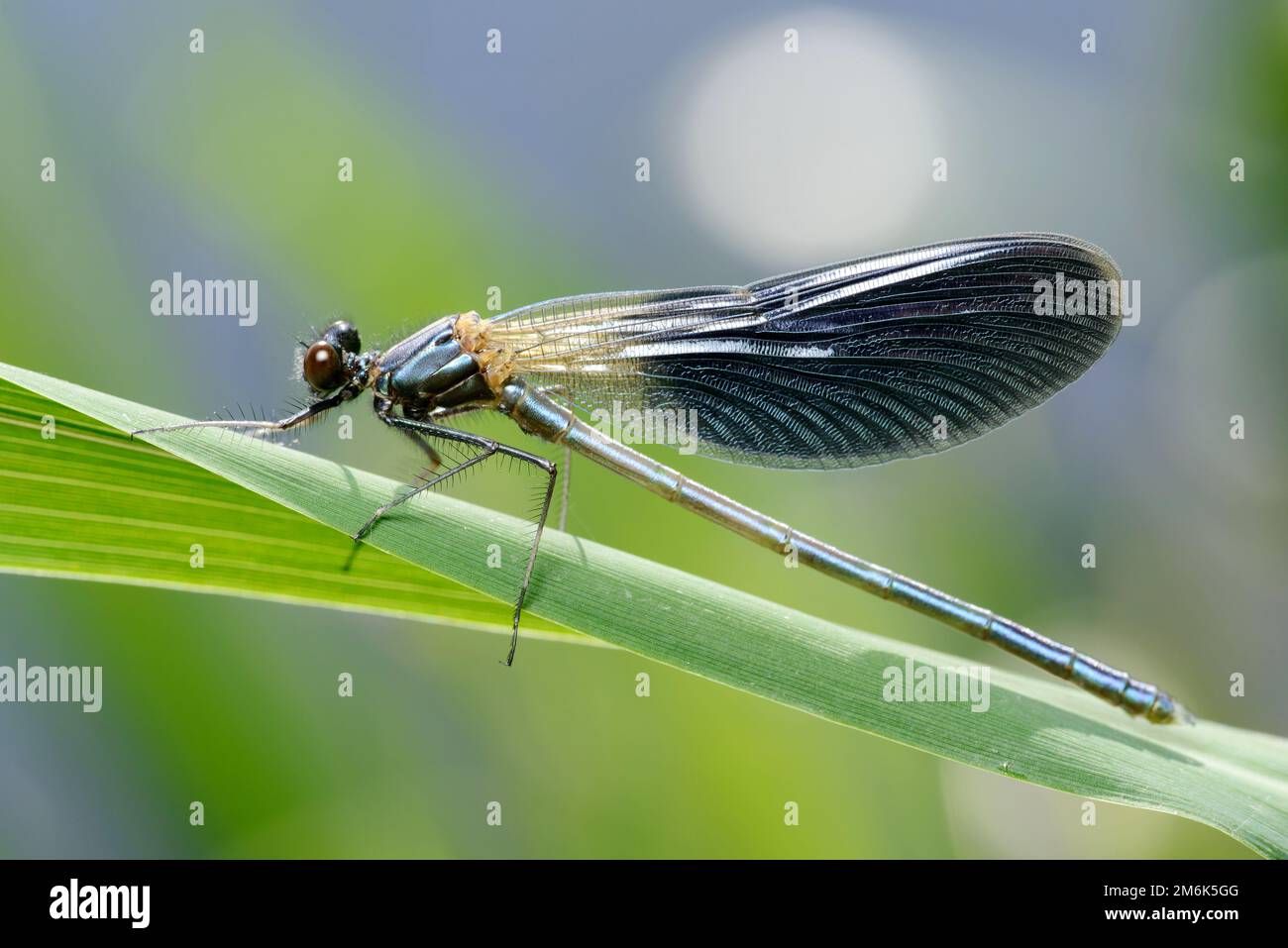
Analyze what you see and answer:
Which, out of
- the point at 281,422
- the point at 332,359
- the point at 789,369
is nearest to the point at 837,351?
the point at 789,369

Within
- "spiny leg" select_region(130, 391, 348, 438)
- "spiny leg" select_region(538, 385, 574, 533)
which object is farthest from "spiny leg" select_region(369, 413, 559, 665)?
"spiny leg" select_region(538, 385, 574, 533)

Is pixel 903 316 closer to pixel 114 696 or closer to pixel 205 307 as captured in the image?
pixel 205 307

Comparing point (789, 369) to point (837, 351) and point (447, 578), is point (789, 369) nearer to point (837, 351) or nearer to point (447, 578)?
point (837, 351)

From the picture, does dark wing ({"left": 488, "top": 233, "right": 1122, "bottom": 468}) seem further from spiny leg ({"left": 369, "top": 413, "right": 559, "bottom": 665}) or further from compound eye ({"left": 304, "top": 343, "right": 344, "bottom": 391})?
compound eye ({"left": 304, "top": 343, "right": 344, "bottom": 391})

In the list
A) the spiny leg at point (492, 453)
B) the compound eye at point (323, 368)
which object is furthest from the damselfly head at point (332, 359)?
the spiny leg at point (492, 453)
